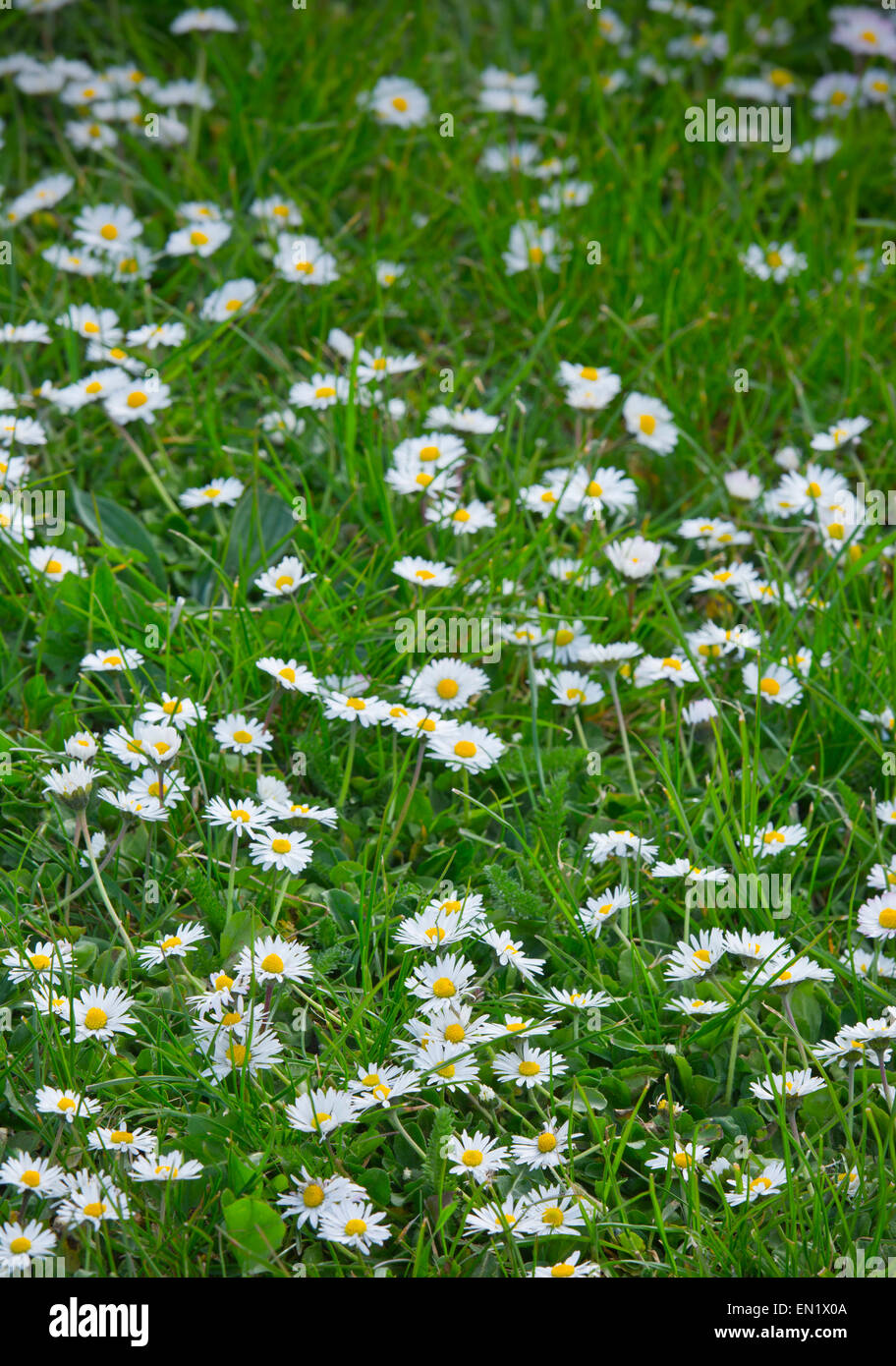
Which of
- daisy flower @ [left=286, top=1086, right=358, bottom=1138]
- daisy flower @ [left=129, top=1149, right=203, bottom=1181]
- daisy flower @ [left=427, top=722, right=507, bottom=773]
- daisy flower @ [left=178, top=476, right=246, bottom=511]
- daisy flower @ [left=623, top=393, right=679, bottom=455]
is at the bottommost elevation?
daisy flower @ [left=129, top=1149, right=203, bottom=1181]

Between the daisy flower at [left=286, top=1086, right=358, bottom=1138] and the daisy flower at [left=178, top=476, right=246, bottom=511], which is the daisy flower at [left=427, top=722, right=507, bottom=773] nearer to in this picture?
the daisy flower at [left=286, top=1086, right=358, bottom=1138]

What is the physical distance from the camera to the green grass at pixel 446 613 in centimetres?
200

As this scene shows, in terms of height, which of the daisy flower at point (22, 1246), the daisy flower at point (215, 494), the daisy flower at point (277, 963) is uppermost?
the daisy flower at point (215, 494)

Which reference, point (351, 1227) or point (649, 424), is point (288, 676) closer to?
point (351, 1227)

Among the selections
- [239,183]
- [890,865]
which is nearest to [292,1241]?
[890,865]

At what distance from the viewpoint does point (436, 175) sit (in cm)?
390

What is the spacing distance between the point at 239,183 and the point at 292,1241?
3.06 m

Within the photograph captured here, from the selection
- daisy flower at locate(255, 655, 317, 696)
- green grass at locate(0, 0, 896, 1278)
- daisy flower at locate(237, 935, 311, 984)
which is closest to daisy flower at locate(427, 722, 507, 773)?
green grass at locate(0, 0, 896, 1278)

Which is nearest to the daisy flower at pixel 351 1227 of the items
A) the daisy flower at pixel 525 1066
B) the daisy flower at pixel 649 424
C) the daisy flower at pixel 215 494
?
the daisy flower at pixel 525 1066

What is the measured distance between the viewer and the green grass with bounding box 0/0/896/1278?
1998 mm

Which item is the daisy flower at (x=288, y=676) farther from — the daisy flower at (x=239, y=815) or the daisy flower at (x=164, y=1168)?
the daisy flower at (x=164, y=1168)
